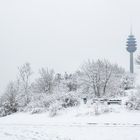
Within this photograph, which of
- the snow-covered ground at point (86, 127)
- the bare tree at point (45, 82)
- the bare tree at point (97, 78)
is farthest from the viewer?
the bare tree at point (45, 82)

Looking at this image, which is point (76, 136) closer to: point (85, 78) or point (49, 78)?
point (85, 78)

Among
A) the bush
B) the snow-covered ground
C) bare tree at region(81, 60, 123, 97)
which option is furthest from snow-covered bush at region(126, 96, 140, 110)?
bare tree at region(81, 60, 123, 97)

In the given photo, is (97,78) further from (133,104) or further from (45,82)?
(133,104)

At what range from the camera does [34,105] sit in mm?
27391

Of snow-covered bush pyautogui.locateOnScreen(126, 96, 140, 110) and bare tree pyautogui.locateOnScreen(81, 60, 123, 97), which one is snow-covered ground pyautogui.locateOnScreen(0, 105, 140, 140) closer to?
snow-covered bush pyautogui.locateOnScreen(126, 96, 140, 110)

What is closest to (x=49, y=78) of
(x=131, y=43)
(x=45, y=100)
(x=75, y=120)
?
(x=45, y=100)

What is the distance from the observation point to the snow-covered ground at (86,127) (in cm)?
1545

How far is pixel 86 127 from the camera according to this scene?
1781 cm

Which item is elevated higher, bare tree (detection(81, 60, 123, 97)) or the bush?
bare tree (detection(81, 60, 123, 97))

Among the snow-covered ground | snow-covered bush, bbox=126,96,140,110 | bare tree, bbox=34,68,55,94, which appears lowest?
the snow-covered ground

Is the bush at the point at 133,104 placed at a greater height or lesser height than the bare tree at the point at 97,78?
lesser

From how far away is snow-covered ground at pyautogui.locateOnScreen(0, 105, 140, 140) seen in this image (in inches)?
608

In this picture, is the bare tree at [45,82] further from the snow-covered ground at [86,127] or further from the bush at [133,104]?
the bush at [133,104]

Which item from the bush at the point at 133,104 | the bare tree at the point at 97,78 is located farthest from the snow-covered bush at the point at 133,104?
the bare tree at the point at 97,78
